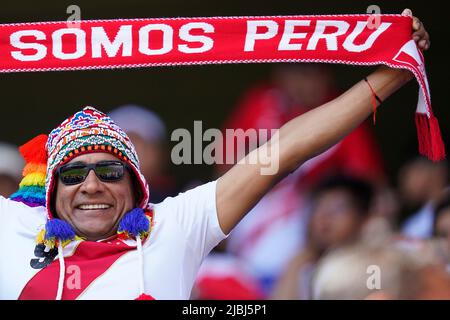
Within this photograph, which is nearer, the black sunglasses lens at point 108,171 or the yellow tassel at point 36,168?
the black sunglasses lens at point 108,171

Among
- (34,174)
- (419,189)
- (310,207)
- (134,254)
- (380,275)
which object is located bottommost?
(134,254)

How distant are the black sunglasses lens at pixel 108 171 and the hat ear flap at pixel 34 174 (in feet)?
0.93

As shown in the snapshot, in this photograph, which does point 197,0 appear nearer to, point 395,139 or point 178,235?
point 395,139

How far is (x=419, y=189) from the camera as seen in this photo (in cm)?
536

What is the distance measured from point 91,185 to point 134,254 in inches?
11.0

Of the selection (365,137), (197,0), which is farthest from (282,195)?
(197,0)

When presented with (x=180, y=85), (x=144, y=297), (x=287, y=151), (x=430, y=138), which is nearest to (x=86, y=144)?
(x=144, y=297)

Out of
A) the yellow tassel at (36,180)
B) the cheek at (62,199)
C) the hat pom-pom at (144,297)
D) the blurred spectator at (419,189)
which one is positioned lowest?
the hat pom-pom at (144,297)

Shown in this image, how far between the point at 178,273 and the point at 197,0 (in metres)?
2.78

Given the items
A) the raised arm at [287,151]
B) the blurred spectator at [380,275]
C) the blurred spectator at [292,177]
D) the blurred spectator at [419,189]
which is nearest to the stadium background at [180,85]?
the blurred spectator at [419,189]

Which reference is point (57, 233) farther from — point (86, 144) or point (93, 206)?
point (86, 144)

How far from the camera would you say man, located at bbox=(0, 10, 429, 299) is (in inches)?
133

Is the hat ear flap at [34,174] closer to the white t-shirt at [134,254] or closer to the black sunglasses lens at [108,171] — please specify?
the white t-shirt at [134,254]

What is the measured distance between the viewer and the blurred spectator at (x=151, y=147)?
5375mm
